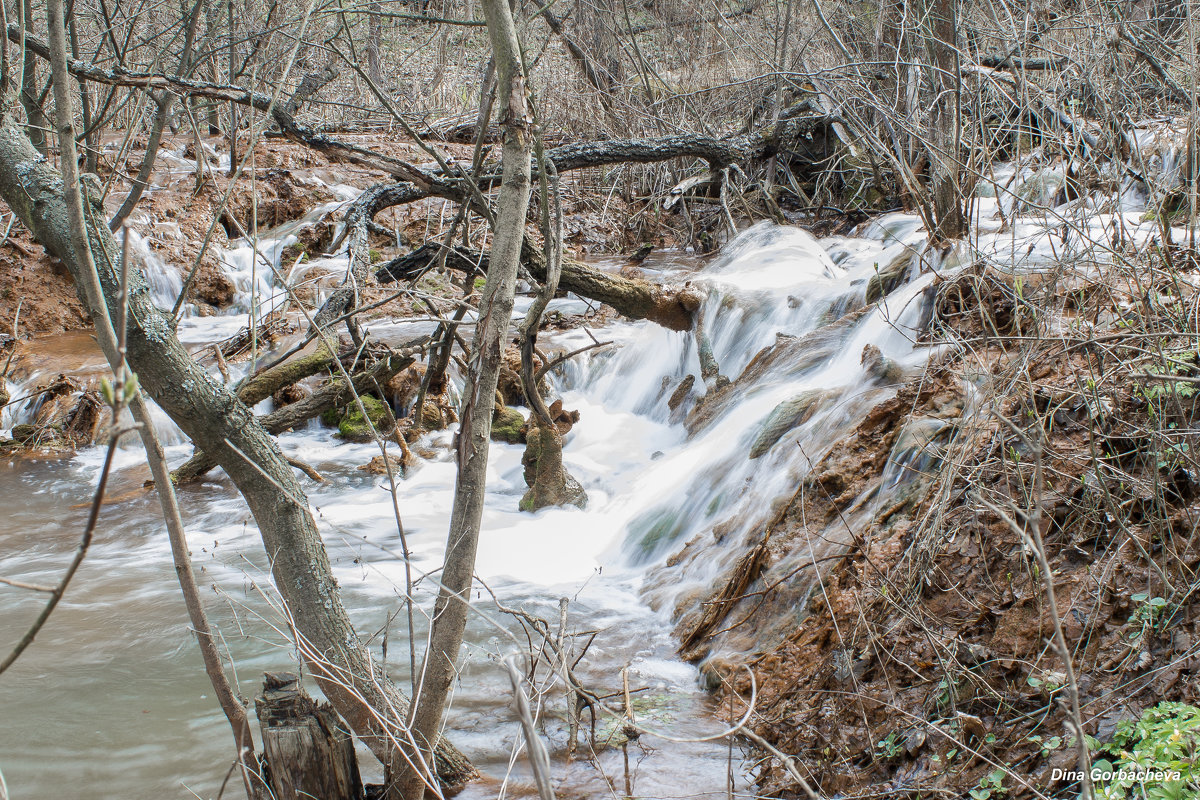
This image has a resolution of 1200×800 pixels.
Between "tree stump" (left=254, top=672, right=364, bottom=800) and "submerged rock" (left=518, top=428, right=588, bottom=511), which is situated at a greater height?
"tree stump" (left=254, top=672, right=364, bottom=800)

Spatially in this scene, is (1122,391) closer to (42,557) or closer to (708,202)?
(42,557)

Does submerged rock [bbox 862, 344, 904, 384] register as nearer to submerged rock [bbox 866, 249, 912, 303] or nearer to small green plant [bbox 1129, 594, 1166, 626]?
submerged rock [bbox 866, 249, 912, 303]

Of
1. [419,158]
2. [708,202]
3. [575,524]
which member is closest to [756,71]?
[708,202]

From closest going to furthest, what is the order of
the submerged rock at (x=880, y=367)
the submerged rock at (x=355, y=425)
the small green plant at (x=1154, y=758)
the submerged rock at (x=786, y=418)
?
the small green plant at (x=1154, y=758)
the submerged rock at (x=880, y=367)
the submerged rock at (x=786, y=418)
the submerged rock at (x=355, y=425)

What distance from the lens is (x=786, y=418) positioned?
199 inches

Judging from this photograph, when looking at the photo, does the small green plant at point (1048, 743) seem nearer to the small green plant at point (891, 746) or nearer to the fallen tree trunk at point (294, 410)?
the small green plant at point (891, 746)

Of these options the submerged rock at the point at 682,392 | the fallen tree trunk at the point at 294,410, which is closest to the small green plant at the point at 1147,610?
the fallen tree trunk at the point at 294,410

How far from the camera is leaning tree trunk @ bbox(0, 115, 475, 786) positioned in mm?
2127

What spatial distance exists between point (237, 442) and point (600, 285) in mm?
3646

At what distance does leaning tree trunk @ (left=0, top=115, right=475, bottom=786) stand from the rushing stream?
162 millimetres

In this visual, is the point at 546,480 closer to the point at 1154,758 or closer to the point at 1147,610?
the point at 1147,610

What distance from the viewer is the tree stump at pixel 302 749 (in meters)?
2.31

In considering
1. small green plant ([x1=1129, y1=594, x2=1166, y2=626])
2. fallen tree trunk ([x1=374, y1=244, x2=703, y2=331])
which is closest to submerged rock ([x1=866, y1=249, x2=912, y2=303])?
fallen tree trunk ([x1=374, y1=244, x2=703, y2=331])

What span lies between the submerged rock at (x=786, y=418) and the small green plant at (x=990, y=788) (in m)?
2.84
